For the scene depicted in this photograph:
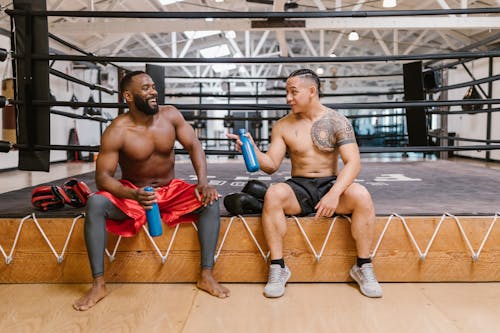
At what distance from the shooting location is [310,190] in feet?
6.46

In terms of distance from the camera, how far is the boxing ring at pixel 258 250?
1.93m

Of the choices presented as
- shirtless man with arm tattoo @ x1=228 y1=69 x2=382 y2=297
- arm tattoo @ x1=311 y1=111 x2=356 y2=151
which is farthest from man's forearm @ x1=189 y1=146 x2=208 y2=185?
arm tattoo @ x1=311 y1=111 x2=356 y2=151

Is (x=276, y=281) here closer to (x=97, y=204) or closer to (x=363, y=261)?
(x=363, y=261)

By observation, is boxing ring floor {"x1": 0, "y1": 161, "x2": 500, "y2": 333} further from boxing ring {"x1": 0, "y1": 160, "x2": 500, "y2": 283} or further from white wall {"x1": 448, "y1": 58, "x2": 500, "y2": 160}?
white wall {"x1": 448, "y1": 58, "x2": 500, "y2": 160}

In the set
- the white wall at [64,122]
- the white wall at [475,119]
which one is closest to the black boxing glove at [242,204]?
the white wall at [64,122]

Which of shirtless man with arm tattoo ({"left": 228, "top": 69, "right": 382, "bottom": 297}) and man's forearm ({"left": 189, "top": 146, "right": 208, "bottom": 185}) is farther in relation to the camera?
man's forearm ({"left": 189, "top": 146, "right": 208, "bottom": 185})

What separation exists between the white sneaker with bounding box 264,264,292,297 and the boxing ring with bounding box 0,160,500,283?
0.37 feet

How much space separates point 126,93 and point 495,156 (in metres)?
8.63

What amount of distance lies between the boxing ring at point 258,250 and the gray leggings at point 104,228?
93 mm

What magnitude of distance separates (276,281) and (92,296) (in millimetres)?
743

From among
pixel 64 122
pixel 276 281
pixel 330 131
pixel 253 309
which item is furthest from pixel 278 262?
pixel 64 122

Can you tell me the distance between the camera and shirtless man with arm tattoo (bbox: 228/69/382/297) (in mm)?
1835

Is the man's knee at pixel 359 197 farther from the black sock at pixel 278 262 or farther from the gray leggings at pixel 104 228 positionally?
the gray leggings at pixel 104 228

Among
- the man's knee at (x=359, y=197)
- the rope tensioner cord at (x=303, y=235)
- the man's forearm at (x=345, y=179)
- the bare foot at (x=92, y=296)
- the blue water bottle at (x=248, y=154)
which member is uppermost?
the blue water bottle at (x=248, y=154)
